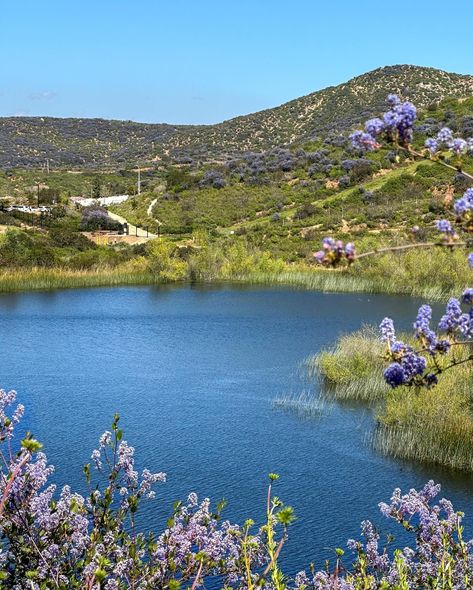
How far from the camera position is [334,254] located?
2.86 meters

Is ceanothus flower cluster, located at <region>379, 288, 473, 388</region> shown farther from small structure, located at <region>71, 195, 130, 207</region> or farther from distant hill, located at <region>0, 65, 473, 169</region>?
distant hill, located at <region>0, 65, 473, 169</region>

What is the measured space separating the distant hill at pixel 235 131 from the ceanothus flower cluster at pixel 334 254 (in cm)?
7143

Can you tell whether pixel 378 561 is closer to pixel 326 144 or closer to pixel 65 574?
pixel 65 574

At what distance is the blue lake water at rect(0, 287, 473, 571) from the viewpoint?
37.1ft

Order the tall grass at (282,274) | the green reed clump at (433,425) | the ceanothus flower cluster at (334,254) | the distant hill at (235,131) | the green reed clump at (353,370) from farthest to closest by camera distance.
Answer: the distant hill at (235,131) < the tall grass at (282,274) < the green reed clump at (353,370) < the green reed clump at (433,425) < the ceanothus flower cluster at (334,254)

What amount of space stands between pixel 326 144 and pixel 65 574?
6334 cm

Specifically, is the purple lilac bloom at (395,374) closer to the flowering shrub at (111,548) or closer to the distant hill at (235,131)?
the flowering shrub at (111,548)

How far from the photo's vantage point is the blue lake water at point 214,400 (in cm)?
1130

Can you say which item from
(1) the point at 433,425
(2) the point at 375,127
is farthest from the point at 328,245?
(1) the point at 433,425

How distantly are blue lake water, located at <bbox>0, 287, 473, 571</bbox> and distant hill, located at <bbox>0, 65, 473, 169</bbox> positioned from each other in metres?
49.5

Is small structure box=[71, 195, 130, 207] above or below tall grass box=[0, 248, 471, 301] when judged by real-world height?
above

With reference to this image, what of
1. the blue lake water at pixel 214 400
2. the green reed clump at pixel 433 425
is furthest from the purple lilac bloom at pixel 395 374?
the green reed clump at pixel 433 425

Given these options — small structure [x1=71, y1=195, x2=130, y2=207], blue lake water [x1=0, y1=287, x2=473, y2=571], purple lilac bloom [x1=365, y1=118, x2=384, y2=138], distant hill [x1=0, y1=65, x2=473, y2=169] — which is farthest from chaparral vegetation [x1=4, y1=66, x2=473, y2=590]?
small structure [x1=71, y1=195, x2=130, y2=207]

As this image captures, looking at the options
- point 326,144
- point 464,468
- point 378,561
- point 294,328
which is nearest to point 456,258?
point 294,328
